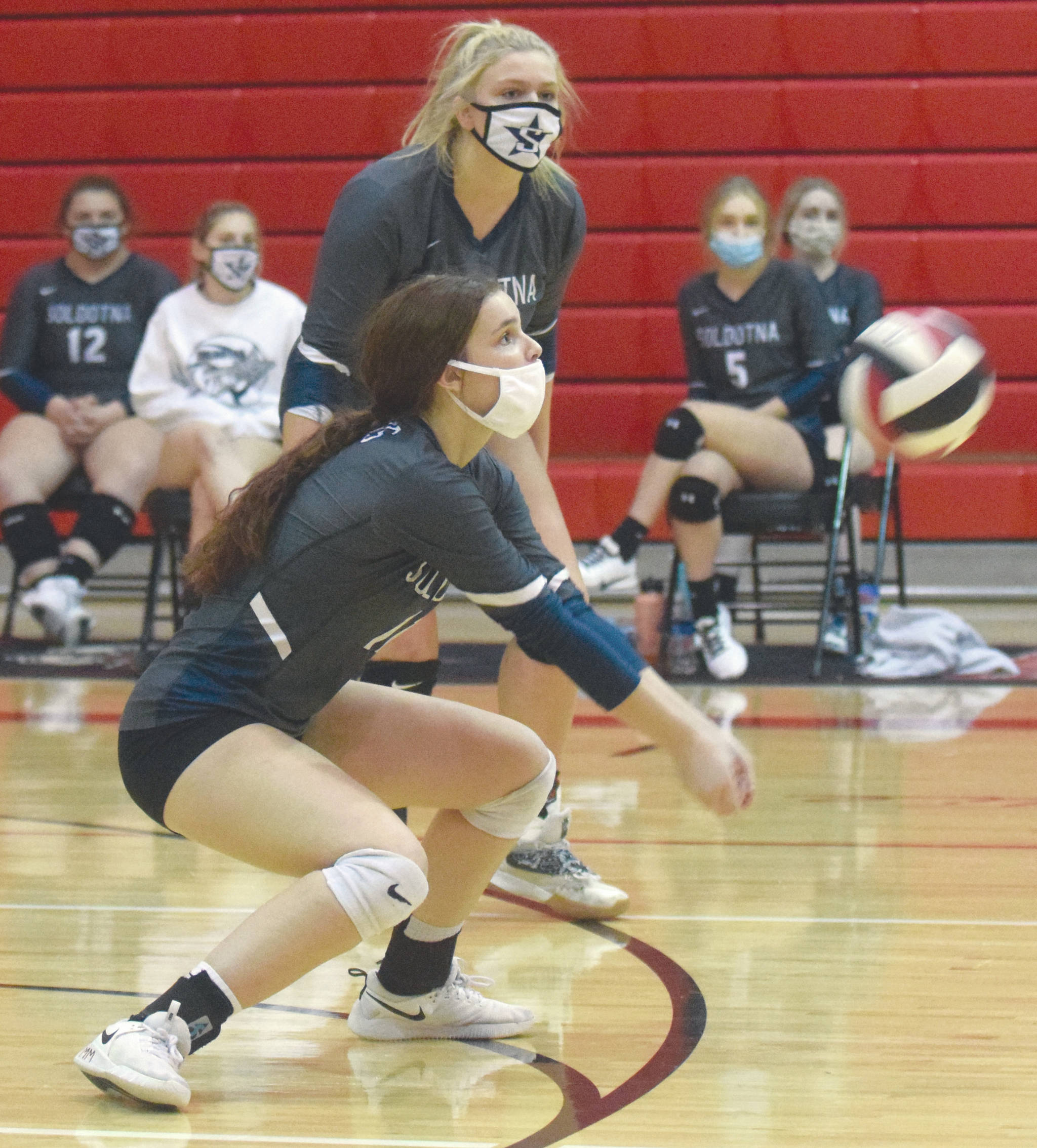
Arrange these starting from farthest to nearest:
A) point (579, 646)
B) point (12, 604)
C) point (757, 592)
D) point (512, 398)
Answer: point (757, 592)
point (12, 604)
point (512, 398)
point (579, 646)

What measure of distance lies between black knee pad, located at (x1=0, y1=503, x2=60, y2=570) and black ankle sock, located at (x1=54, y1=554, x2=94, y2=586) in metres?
0.05

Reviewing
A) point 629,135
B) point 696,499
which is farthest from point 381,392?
point 629,135

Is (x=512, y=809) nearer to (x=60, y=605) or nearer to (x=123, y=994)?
(x=123, y=994)

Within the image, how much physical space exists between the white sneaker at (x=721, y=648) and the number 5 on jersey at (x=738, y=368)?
2.24ft

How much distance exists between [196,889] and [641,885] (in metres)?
0.73

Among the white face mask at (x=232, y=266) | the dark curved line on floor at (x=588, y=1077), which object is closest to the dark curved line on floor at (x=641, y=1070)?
the dark curved line on floor at (x=588, y=1077)

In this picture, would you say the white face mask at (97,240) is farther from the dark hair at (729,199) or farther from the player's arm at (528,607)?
the player's arm at (528,607)

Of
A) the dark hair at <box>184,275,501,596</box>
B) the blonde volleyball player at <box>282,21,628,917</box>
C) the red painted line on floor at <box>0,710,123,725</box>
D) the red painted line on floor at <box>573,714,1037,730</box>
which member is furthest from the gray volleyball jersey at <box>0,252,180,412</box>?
the dark hair at <box>184,275,501,596</box>

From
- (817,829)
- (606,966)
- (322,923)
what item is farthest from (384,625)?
(817,829)

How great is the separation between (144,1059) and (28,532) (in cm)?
327

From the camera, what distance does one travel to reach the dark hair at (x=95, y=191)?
5.13 meters

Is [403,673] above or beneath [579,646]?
beneath

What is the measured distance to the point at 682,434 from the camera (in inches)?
185

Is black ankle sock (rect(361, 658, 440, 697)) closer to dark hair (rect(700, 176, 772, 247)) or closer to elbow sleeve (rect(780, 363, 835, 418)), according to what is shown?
elbow sleeve (rect(780, 363, 835, 418))
